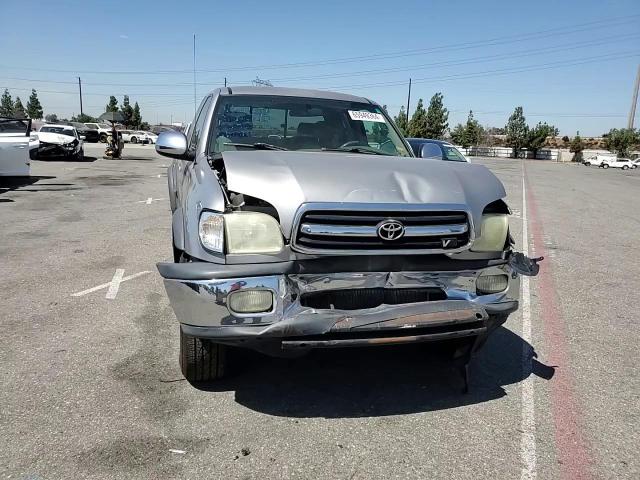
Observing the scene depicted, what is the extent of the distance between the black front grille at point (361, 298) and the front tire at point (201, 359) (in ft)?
2.44

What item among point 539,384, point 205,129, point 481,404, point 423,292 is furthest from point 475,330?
point 205,129

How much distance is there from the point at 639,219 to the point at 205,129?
479 inches

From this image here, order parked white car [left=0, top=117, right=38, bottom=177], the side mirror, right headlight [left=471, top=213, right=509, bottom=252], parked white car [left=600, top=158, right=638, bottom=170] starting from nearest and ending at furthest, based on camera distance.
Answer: right headlight [left=471, top=213, right=509, bottom=252] → the side mirror → parked white car [left=0, top=117, right=38, bottom=177] → parked white car [left=600, top=158, right=638, bottom=170]

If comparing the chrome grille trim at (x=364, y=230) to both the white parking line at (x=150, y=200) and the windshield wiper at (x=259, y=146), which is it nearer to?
the windshield wiper at (x=259, y=146)

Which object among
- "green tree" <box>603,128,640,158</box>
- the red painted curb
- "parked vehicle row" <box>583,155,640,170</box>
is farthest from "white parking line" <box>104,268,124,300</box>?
"green tree" <box>603,128,640,158</box>

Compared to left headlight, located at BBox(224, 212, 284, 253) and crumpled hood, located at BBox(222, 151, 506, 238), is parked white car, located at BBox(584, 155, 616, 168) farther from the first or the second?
left headlight, located at BBox(224, 212, 284, 253)

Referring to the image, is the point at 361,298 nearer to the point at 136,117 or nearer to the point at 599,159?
the point at 599,159

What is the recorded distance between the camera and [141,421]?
2.93m

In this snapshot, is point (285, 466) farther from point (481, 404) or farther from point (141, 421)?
point (481, 404)

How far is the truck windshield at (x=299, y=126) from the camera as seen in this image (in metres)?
4.05

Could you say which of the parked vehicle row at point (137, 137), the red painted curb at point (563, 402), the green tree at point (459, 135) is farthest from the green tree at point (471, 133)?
the red painted curb at point (563, 402)

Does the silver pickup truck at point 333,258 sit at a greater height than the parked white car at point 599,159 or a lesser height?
greater

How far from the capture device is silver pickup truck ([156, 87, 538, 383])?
2.73m

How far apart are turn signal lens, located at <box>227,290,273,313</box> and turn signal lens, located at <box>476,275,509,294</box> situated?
1.26 m
